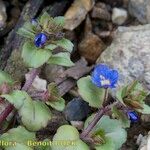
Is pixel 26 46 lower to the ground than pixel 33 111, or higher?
higher

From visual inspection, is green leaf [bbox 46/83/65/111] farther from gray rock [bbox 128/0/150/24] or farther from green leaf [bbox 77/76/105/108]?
gray rock [bbox 128/0/150/24]

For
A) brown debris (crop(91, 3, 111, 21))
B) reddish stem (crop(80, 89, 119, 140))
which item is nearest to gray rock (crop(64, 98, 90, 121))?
reddish stem (crop(80, 89, 119, 140))

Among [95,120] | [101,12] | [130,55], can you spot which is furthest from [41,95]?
[101,12]

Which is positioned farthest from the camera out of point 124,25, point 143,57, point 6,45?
point 124,25

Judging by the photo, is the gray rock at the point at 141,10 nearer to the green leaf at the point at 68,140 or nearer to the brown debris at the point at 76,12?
the brown debris at the point at 76,12

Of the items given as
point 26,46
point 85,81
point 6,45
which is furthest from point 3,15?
point 85,81

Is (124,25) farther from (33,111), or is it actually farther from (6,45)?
(33,111)
